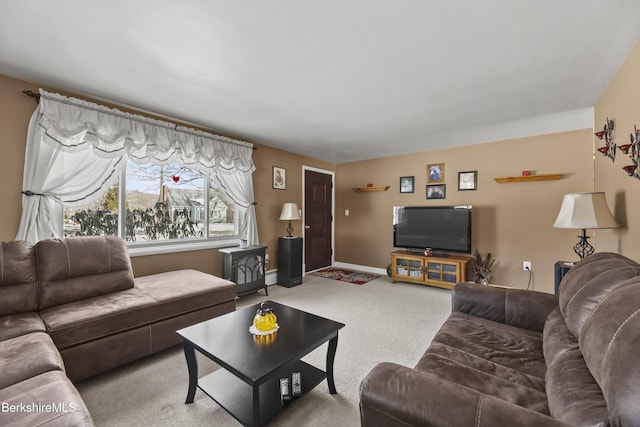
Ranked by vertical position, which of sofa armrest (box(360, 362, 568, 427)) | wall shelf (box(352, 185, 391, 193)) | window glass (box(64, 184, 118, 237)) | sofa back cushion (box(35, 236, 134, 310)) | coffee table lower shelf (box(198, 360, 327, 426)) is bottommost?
coffee table lower shelf (box(198, 360, 327, 426))

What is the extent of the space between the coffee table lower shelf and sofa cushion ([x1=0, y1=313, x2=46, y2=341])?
1095 mm

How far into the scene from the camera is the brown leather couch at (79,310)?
1.38 m

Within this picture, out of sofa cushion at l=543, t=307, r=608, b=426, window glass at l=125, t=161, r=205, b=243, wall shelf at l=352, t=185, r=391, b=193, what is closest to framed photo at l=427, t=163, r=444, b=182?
wall shelf at l=352, t=185, r=391, b=193

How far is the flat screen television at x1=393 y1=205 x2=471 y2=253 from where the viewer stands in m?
4.09

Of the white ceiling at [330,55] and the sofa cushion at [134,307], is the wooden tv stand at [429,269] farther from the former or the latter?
the sofa cushion at [134,307]

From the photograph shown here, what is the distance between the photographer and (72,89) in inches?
99.9

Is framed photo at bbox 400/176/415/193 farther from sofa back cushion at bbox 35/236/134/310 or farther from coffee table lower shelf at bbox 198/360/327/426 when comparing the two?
sofa back cushion at bbox 35/236/134/310

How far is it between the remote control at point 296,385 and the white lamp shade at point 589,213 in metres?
2.50

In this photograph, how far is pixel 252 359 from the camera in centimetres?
146

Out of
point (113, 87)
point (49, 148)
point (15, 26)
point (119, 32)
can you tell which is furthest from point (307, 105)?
point (49, 148)

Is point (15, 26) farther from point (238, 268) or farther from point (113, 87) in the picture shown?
point (238, 268)

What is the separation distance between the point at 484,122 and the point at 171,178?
12.9 ft

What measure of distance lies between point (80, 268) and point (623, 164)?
14.6ft

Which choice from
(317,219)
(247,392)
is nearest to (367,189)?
(317,219)
